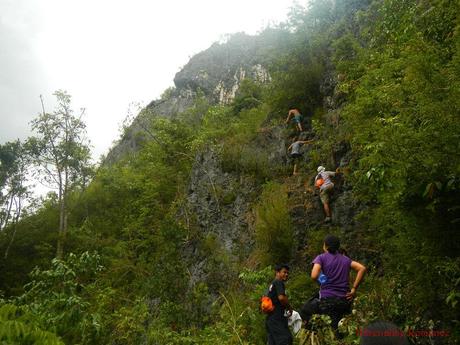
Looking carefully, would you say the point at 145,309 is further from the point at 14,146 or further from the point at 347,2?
the point at 14,146

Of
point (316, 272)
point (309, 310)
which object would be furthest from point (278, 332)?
point (316, 272)

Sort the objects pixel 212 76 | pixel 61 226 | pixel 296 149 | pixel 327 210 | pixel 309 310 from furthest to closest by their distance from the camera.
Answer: pixel 212 76
pixel 61 226
pixel 296 149
pixel 327 210
pixel 309 310

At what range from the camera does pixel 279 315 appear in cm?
529

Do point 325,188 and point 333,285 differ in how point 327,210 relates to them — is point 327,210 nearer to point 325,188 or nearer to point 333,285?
point 325,188

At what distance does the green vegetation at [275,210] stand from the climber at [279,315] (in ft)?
0.87

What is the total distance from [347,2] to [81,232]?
13.1 metres

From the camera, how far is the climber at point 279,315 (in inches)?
202

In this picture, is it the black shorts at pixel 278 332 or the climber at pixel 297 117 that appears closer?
the black shorts at pixel 278 332

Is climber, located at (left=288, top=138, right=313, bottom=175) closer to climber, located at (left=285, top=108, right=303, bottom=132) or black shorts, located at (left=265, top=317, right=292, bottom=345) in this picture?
climber, located at (left=285, top=108, right=303, bottom=132)

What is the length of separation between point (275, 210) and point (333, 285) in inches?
159

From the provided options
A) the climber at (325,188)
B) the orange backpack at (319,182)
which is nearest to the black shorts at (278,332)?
the climber at (325,188)

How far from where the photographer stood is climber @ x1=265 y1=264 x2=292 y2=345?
514 cm

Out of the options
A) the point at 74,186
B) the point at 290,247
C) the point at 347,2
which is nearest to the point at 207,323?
the point at 290,247

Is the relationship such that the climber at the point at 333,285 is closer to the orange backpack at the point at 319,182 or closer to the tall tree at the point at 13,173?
the orange backpack at the point at 319,182
